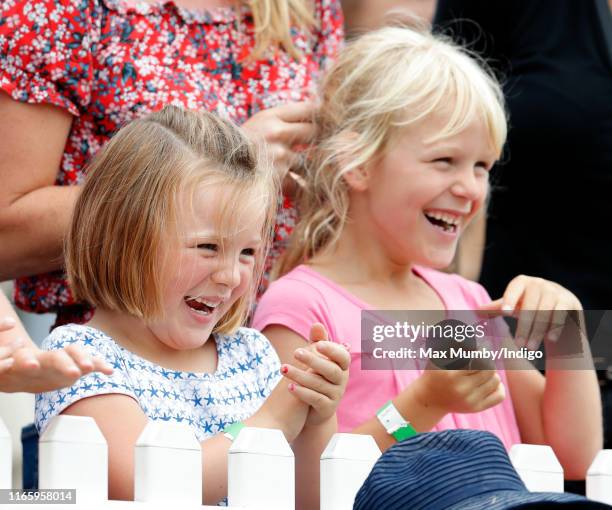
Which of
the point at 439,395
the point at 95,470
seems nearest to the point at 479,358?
the point at 439,395

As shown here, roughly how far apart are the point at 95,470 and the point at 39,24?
40.9 inches

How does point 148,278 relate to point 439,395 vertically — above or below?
above

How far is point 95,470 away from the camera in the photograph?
1.73 metres

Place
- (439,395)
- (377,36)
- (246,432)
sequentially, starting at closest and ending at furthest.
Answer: (246,432) → (439,395) → (377,36)

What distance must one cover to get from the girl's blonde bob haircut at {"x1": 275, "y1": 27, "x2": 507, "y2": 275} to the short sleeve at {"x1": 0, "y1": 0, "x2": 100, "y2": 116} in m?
0.67

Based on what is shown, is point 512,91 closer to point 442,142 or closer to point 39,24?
point 442,142

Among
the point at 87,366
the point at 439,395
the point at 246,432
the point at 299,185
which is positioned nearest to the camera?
the point at 87,366

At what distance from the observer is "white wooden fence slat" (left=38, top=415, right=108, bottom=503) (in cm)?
171

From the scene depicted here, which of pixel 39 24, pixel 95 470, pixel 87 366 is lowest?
pixel 95 470

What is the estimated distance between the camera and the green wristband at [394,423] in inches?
93.7

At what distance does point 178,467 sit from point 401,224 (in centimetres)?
120

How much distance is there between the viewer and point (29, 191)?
242 cm

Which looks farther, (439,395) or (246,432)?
(439,395)

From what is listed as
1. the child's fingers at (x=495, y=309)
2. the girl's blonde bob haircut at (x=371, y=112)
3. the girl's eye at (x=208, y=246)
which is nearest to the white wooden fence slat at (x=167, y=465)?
the girl's eye at (x=208, y=246)
